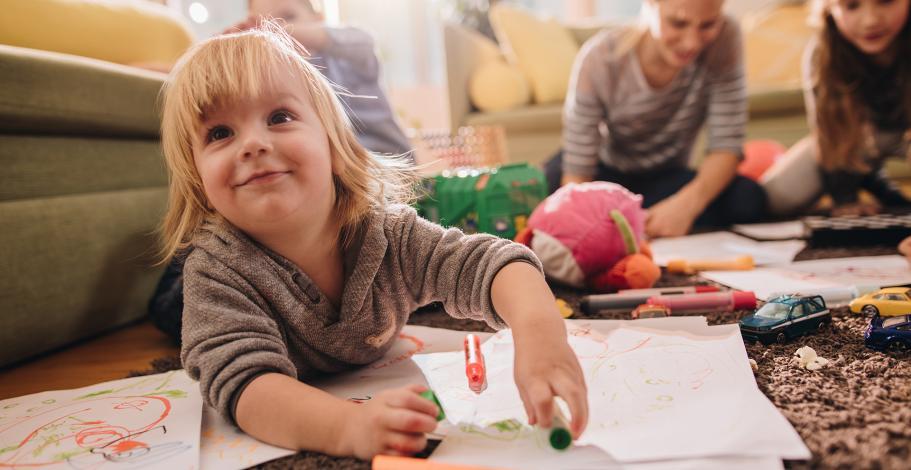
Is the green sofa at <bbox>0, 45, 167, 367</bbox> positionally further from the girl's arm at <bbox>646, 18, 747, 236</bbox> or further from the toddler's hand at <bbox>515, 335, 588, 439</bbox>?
the girl's arm at <bbox>646, 18, 747, 236</bbox>

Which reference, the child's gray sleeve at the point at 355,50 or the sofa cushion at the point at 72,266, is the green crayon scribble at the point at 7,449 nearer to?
the sofa cushion at the point at 72,266

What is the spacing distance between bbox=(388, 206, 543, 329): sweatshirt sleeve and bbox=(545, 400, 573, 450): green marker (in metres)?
0.15

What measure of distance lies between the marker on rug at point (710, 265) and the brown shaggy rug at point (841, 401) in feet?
0.96

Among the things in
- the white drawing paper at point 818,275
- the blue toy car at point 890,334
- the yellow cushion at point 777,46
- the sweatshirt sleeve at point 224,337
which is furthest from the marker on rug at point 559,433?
the yellow cushion at point 777,46

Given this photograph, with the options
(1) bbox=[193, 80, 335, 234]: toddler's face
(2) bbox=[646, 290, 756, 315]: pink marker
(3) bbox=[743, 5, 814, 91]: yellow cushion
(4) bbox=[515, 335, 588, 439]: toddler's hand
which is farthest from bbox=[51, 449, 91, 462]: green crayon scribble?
(3) bbox=[743, 5, 814, 91]: yellow cushion

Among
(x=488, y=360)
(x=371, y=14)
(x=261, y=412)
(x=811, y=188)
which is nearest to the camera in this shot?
(x=261, y=412)

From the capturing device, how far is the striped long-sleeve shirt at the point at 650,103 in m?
1.31

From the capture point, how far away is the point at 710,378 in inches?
19.3

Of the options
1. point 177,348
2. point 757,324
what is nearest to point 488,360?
point 757,324

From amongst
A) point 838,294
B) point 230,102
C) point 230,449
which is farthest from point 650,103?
point 230,449

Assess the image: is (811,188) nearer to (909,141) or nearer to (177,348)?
(909,141)

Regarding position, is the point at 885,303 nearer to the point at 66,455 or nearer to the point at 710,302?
the point at 710,302

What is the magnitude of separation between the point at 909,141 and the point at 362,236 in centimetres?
141

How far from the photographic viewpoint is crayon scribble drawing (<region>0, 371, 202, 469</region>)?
46 cm
